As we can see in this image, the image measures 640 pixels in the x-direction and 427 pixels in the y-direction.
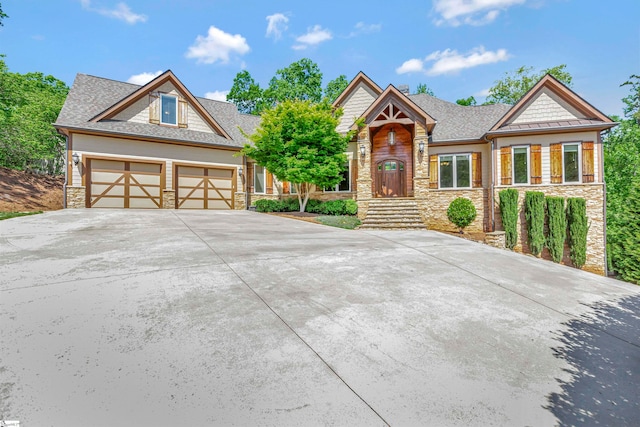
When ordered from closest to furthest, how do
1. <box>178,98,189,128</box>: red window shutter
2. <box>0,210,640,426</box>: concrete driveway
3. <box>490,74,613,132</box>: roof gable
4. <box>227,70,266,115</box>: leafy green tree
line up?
<box>0,210,640,426</box>: concrete driveway, <box>490,74,613,132</box>: roof gable, <box>178,98,189,128</box>: red window shutter, <box>227,70,266,115</box>: leafy green tree

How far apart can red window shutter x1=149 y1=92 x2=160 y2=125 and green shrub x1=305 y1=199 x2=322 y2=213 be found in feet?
30.6

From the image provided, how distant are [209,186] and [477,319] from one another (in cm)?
1583

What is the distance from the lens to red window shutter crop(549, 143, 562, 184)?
1271 centimetres

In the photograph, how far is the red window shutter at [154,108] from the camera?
15352 mm

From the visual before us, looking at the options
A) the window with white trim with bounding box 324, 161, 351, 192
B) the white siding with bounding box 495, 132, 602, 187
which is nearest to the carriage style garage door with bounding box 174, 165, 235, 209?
the window with white trim with bounding box 324, 161, 351, 192

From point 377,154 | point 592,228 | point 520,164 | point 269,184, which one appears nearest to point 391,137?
point 377,154

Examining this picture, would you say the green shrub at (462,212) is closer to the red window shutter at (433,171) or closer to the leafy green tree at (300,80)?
the red window shutter at (433,171)

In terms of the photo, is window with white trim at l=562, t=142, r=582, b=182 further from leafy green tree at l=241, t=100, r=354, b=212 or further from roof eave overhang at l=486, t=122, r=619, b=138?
leafy green tree at l=241, t=100, r=354, b=212

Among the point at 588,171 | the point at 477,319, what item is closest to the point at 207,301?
the point at 477,319

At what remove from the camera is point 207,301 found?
10.9 ft

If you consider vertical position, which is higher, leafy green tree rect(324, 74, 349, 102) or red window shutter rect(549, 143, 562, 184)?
leafy green tree rect(324, 74, 349, 102)

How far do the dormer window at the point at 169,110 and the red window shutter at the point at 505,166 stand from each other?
17.0 meters

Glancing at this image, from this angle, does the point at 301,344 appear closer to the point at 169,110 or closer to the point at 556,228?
the point at 556,228

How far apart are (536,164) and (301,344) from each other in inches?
584
